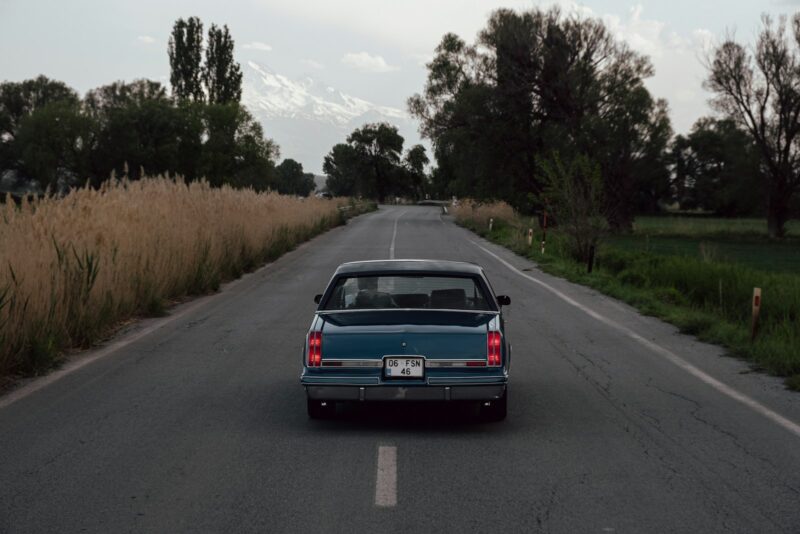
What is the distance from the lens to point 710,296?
1816 centimetres

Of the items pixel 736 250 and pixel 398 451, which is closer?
pixel 398 451

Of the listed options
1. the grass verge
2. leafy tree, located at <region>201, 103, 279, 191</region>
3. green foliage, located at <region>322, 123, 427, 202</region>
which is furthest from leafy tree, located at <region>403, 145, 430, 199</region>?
the grass verge

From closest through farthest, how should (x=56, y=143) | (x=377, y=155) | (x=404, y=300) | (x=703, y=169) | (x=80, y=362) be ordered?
(x=404, y=300), (x=80, y=362), (x=56, y=143), (x=703, y=169), (x=377, y=155)

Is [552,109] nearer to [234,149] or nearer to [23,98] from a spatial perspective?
Result: [234,149]

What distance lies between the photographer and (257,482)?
5750mm

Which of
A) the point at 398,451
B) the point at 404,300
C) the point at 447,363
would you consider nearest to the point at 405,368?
the point at 447,363

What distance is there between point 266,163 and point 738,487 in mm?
108238

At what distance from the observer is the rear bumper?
22.7 feet

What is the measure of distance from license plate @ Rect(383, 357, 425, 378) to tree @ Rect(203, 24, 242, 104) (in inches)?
3342

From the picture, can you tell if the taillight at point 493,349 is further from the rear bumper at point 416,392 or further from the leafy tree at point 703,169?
the leafy tree at point 703,169

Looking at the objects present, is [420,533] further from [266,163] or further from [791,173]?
[266,163]

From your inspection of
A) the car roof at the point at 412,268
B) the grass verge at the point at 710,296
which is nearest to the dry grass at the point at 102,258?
the car roof at the point at 412,268

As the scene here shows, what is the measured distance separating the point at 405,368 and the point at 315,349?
2.38 ft

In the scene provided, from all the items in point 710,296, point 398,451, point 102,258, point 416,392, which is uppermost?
point 102,258
